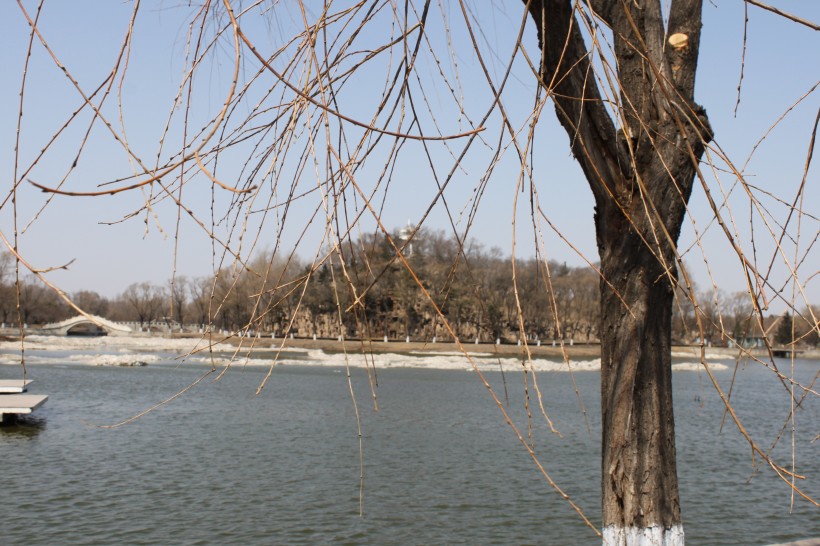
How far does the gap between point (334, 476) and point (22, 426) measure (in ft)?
23.5

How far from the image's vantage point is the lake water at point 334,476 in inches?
363

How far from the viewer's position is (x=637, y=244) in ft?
9.52

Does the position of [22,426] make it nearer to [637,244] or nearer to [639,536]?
[639,536]

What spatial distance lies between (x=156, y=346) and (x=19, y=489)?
44.8 metres

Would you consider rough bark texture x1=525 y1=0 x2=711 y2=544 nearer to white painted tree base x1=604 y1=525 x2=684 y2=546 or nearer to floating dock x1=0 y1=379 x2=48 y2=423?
white painted tree base x1=604 y1=525 x2=684 y2=546

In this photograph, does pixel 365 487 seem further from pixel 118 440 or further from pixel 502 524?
pixel 118 440

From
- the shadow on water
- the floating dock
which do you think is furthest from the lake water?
the floating dock

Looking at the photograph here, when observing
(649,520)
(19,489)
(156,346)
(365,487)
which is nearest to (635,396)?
(649,520)

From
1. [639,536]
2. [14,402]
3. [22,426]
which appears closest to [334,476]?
[22,426]

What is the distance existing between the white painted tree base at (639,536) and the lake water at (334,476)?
7.31ft

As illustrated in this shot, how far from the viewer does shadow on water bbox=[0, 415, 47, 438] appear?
47.5 feet

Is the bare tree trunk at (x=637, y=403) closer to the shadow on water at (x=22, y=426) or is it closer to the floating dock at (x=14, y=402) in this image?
the shadow on water at (x=22, y=426)

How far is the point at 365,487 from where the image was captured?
37.6 feet

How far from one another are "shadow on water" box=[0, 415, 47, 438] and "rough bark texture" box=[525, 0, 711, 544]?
1388cm
